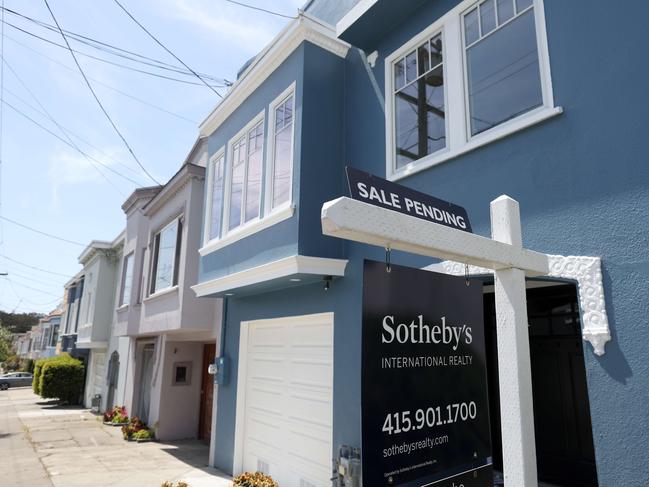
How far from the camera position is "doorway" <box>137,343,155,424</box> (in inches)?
554

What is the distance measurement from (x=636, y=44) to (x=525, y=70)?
1.02 metres

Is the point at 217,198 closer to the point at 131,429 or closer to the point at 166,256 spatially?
the point at 166,256

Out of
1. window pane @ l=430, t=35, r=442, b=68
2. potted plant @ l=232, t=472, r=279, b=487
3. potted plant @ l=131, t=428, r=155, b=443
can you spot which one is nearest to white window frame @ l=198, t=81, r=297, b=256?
window pane @ l=430, t=35, r=442, b=68

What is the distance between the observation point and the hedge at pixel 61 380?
21.3 meters

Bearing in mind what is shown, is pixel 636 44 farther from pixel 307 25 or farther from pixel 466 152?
pixel 307 25

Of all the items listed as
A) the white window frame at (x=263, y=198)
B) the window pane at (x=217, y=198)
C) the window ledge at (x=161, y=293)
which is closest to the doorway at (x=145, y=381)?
the window ledge at (x=161, y=293)

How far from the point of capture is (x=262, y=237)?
7.11 m

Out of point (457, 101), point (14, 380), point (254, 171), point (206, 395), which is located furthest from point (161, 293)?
point (14, 380)

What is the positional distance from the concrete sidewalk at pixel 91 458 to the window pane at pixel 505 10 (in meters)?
7.89

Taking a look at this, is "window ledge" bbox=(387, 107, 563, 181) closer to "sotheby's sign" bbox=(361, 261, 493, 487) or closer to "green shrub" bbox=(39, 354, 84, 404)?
"sotheby's sign" bbox=(361, 261, 493, 487)

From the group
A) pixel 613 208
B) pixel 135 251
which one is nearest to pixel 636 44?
pixel 613 208

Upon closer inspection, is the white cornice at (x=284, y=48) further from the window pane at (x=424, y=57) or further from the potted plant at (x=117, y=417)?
the potted plant at (x=117, y=417)

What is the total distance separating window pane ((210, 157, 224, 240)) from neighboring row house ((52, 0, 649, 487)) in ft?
0.26

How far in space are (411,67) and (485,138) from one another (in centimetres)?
183
